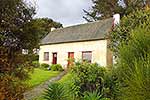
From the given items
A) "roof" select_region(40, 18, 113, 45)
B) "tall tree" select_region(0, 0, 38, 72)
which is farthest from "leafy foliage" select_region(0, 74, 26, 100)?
"roof" select_region(40, 18, 113, 45)

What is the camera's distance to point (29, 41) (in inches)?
380

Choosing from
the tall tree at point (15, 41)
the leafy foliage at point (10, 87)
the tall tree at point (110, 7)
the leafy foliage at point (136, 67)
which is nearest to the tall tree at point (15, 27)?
the tall tree at point (15, 41)

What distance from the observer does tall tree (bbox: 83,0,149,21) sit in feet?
161

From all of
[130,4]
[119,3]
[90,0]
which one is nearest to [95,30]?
[130,4]

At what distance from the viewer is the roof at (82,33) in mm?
33516

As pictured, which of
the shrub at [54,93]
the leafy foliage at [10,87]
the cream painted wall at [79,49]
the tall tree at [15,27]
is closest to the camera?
the shrub at [54,93]

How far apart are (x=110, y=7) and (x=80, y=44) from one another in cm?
2148

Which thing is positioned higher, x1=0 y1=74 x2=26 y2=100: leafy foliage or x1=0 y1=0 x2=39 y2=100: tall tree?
x1=0 y1=0 x2=39 y2=100: tall tree

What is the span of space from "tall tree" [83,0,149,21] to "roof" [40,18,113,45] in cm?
1231

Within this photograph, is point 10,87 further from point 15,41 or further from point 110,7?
point 110,7

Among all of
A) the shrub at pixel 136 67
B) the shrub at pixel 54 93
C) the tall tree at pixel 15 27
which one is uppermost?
the tall tree at pixel 15 27

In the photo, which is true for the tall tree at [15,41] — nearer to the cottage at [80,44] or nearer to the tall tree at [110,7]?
the cottage at [80,44]

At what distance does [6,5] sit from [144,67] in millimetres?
5083

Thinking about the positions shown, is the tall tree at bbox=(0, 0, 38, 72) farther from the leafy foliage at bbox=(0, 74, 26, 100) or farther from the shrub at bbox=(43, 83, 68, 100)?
the shrub at bbox=(43, 83, 68, 100)
